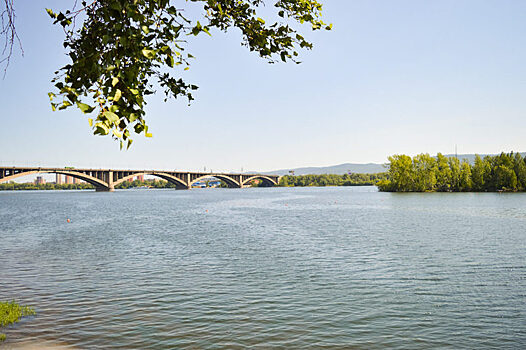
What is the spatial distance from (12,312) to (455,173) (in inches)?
5179

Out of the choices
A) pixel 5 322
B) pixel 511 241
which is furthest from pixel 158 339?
pixel 511 241

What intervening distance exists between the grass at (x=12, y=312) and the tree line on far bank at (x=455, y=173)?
124m

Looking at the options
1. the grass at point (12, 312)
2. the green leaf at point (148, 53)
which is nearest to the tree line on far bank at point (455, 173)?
the grass at point (12, 312)

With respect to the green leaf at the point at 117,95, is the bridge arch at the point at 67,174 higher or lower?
higher

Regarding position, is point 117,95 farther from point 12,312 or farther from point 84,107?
point 12,312

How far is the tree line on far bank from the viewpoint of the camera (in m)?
117

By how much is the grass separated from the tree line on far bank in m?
124

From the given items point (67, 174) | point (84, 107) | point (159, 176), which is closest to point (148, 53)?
point (84, 107)

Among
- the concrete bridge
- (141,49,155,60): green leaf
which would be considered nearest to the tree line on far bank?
the concrete bridge

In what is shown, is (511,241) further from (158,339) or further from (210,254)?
(158,339)

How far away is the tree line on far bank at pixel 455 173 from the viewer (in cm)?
11694

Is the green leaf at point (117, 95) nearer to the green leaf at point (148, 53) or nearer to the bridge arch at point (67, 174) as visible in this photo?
the green leaf at point (148, 53)

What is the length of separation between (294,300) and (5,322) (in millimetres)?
8533

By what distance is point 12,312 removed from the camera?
11.4m
